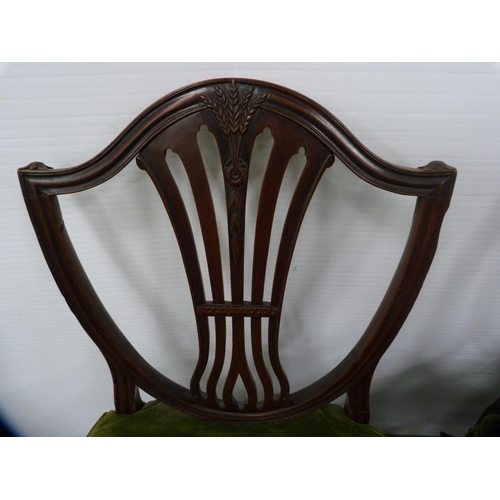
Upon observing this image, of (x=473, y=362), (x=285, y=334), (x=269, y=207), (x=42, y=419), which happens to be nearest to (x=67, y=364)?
(x=42, y=419)

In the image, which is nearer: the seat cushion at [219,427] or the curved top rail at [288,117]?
the curved top rail at [288,117]

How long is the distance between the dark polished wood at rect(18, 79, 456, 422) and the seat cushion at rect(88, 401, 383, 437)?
0.14ft

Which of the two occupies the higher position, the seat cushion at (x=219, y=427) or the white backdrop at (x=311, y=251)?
the white backdrop at (x=311, y=251)

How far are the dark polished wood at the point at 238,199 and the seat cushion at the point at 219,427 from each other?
43 mm

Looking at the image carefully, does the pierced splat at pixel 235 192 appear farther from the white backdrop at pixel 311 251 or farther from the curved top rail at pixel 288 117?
the white backdrop at pixel 311 251

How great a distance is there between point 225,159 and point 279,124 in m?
0.07

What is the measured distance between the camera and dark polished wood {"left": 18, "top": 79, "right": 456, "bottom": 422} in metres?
0.38

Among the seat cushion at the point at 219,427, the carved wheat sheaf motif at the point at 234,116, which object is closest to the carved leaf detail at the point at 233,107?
the carved wheat sheaf motif at the point at 234,116

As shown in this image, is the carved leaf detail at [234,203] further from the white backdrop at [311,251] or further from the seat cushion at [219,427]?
the seat cushion at [219,427]

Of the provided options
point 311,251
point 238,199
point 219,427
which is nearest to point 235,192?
point 238,199

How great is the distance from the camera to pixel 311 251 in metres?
0.58

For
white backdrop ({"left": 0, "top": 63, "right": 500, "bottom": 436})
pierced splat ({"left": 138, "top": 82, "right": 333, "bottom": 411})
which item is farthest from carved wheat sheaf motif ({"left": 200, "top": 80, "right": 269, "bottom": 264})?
white backdrop ({"left": 0, "top": 63, "right": 500, "bottom": 436})

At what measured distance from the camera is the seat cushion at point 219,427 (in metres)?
0.56

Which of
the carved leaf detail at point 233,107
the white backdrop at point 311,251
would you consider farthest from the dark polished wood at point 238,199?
the white backdrop at point 311,251
